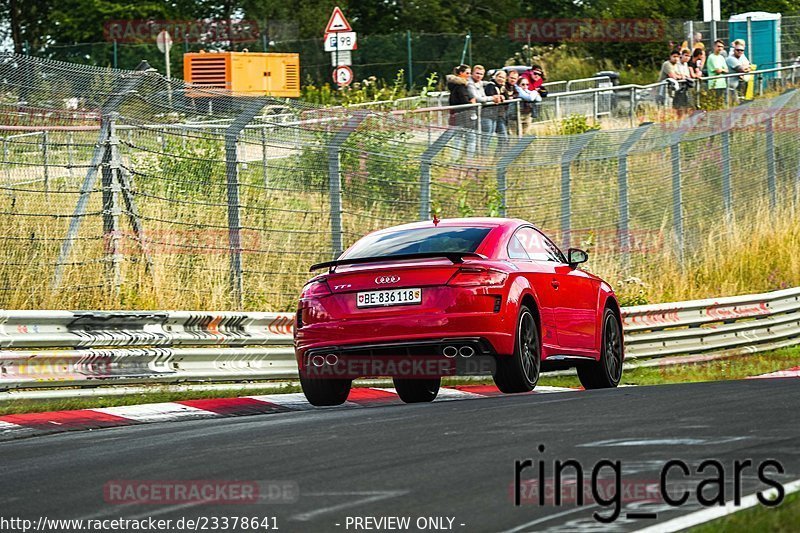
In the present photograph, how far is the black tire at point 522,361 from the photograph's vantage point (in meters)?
12.0

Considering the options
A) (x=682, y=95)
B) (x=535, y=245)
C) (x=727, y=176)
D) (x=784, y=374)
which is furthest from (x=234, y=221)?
(x=682, y=95)

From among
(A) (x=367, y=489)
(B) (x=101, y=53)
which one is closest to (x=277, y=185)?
(A) (x=367, y=489)

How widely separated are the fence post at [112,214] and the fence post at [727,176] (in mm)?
12299

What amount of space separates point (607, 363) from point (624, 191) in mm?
8655

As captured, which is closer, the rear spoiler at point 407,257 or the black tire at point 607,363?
the rear spoiler at point 407,257

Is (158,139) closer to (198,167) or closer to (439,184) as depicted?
(198,167)

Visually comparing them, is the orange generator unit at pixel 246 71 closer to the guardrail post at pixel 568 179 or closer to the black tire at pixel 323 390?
the guardrail post at pixel 568 179

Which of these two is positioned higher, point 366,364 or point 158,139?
point 158,139

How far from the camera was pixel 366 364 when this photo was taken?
12023 millimetres

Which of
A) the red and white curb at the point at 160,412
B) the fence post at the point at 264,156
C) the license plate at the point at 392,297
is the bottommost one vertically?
the red and white curb at the point at 160,412

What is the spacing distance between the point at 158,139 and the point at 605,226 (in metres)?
8.78

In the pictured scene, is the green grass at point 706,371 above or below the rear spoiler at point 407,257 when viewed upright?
below

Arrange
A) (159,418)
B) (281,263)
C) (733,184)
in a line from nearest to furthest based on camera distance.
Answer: (159,418), (281,263), (733,184)

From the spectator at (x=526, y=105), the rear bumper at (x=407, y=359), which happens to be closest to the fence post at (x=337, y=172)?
the rear bumper at (x=407, y=359)
